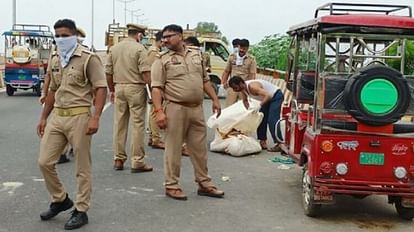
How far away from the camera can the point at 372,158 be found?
5.85m

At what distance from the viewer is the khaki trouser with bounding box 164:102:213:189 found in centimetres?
674

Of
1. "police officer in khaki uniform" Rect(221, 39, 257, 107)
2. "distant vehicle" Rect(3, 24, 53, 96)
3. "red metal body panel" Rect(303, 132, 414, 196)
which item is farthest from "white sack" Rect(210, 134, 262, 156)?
"distant vehicle" Rect(3, 24, 53, 96)

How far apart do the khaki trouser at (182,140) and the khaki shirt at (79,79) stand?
1.30 metres

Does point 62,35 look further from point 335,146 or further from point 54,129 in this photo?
point 335,146

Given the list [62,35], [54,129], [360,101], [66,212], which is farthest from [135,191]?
[360,101]

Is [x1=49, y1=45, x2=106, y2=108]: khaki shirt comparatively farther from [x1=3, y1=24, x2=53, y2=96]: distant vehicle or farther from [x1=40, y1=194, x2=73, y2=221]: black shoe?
[x1=3, y1=24, x2=53, y2=96]: distant vehicle

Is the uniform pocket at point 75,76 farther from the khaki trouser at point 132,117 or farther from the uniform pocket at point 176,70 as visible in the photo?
the khaki trouser at point 132,117

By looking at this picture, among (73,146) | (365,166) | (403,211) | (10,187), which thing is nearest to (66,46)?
(73,146)

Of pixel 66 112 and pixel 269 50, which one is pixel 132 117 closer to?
pixel 66 112

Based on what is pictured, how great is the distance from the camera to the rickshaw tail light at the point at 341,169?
19.2ft

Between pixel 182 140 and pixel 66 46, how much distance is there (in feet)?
6.08

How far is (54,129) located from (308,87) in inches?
114

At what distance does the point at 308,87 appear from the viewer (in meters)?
7.01

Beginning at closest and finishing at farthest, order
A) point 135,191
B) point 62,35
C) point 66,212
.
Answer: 1. point 62,35
2. point 66,212
3. point 135,191
